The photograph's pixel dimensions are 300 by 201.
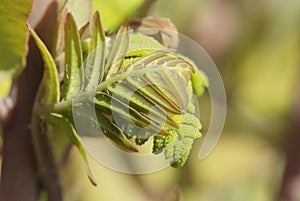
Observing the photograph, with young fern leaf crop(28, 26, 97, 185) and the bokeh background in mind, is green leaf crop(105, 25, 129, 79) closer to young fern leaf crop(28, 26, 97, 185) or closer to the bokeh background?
young fern leaf crop(28, 26, 97, 185)

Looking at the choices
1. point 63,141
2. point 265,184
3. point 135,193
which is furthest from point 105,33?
point 265,184

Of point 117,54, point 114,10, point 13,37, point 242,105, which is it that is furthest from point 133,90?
point 242,105

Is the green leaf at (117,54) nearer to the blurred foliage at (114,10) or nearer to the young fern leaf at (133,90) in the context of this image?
the young fern leaf at (133,90)

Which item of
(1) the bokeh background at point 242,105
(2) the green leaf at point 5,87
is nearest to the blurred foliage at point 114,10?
(2) the green leaf at point 5,87

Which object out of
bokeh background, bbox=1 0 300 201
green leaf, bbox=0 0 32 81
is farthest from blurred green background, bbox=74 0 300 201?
green leaf, bbox=0 0 32 81

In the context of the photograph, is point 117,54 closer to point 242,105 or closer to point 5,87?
point 5,87

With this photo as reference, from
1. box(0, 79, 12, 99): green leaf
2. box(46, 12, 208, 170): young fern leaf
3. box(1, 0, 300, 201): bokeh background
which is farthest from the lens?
box(1, 0, 300, 201): bokeh background

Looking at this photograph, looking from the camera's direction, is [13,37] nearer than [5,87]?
Yes
